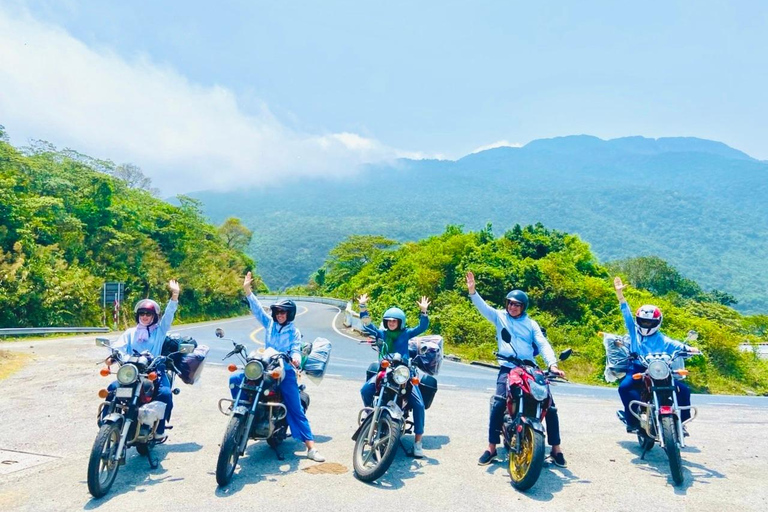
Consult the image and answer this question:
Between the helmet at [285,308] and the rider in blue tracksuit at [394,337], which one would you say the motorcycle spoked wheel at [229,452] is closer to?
the helmet at [285,308]

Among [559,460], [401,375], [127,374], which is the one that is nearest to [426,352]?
[401,375]

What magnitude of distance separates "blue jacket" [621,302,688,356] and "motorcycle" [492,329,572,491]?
3.88 ft

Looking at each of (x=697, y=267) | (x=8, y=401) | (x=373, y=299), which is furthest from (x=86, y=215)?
(x=697, y=267)

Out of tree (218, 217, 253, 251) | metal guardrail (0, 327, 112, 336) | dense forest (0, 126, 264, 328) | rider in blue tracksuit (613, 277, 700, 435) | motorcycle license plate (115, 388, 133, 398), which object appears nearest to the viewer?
motorcycle license plate (115, 388, 133, 398)

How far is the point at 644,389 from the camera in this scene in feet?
19.2

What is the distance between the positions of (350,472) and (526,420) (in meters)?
1.79

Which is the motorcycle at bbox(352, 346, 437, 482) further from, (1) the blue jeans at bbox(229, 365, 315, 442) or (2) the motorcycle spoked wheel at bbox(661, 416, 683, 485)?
(2) the motorcycle spoked wheel at bbox(661, 416, 683, 485)

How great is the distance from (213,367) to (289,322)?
770 cm

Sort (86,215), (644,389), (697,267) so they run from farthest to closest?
(697,267) < (86,215) < (644,389)

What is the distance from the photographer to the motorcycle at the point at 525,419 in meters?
4.84

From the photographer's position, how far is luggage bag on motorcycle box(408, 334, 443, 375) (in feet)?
20.7

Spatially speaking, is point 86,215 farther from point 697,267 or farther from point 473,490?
point 697,267

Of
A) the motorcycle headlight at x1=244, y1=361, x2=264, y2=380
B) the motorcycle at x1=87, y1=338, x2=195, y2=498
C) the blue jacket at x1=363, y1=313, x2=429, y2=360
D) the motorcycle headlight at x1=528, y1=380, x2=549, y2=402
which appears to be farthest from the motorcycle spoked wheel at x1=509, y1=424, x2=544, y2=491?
the motorcycle at x1=87, y1=338, x2=195, y2=498

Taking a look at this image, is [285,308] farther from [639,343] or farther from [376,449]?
[639,343]
